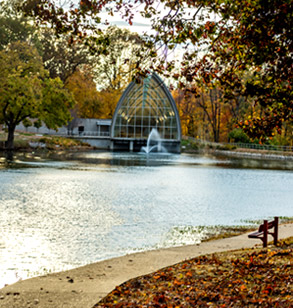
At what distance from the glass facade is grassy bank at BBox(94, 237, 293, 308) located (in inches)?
2448

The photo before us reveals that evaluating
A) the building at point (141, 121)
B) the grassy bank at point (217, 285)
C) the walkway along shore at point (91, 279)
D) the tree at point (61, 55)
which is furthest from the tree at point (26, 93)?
the grassy bank at point (217, 285)

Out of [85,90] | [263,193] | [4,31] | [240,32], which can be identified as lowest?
[263,193]

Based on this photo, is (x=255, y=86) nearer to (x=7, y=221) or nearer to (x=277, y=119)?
(x=277, y=119)

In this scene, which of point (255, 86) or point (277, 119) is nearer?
point (255, 86)

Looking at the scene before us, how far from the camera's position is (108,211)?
16.8 m

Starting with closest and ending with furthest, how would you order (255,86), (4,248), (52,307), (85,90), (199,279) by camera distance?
(52,307) → (199,279) → (255,86) → (4,248) → (85,90)

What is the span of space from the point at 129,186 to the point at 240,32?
16.8 meters

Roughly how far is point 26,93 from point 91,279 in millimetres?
41112

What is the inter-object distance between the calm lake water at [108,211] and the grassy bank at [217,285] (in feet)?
8.00

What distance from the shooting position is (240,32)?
856 centimetres

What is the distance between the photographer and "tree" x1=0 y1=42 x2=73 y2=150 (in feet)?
156

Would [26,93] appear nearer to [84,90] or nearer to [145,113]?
[145,113]

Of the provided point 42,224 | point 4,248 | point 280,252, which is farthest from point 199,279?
point 42,224

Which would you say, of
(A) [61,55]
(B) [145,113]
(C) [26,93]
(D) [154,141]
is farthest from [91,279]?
(A) [61,55]
